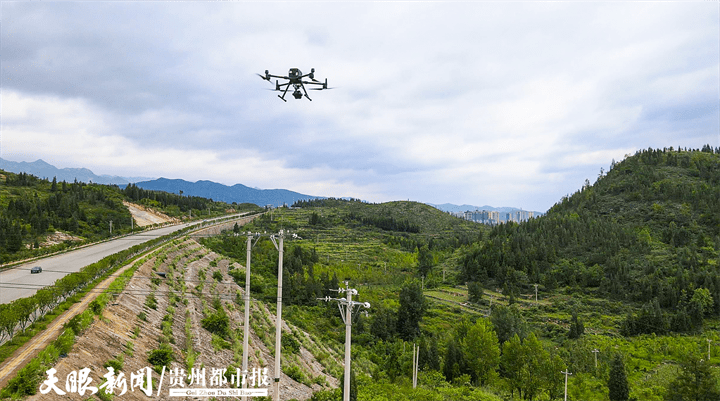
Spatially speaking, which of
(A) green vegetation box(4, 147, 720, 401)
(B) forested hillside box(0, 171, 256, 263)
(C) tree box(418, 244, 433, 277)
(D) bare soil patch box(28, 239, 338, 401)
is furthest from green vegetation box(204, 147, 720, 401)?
(B) forested hillside box(0, 171, 256, 263)

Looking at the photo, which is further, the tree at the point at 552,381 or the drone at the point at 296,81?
the tree at the point at 552,381

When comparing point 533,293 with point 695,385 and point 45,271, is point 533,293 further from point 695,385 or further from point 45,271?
point 45,271

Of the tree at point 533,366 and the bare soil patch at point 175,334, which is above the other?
the bare soil patch at point 175,334

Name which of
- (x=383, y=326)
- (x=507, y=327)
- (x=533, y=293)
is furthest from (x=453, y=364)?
(x=533, y=293)

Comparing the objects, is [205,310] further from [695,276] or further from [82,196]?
[695,276]

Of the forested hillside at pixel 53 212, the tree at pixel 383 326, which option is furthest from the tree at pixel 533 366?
the forested hillside at pixel 53 212

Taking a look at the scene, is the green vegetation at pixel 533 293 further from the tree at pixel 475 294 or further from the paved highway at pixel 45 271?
the paved highway at pixel 45 271
